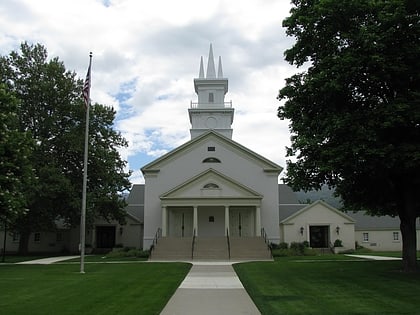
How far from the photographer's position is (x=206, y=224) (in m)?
40.3

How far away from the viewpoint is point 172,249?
3478 centimetres

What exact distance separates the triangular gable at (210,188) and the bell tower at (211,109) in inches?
495

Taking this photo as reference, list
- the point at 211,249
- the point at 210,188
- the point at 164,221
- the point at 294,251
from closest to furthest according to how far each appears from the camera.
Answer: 1. the point at 211,249
2. the point at 294,251
3. the point at 164,221
4. the point at 210,188

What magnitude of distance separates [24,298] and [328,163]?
10598 mm

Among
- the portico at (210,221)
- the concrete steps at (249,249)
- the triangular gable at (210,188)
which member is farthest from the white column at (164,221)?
the concrete steps at (249,249)

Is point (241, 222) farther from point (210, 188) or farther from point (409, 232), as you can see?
point (409, 232)

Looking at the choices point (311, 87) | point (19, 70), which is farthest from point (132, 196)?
point (311, 87)

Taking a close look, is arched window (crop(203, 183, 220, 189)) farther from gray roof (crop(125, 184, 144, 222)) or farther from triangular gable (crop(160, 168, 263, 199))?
gray roof (crop(125, 184, 144, 222))

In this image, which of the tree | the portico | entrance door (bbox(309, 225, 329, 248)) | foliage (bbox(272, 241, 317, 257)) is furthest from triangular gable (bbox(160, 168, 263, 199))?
the tree

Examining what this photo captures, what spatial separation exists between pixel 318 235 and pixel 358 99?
91.1 feet

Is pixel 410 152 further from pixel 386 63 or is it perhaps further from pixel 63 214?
pixel 63 214

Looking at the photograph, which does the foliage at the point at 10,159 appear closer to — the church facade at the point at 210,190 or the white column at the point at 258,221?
the church facade at the point at 210,190

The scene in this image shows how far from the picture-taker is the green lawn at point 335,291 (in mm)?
11141

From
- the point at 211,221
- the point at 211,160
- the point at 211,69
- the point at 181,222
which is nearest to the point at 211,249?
the point at 211,221
